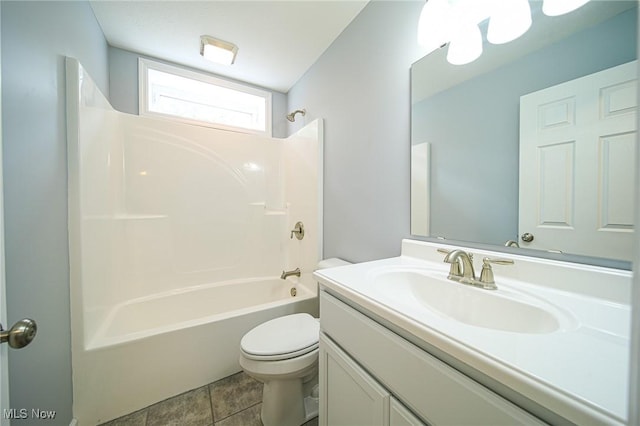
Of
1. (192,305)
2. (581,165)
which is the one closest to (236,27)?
(581,165)

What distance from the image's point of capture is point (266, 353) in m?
1.06

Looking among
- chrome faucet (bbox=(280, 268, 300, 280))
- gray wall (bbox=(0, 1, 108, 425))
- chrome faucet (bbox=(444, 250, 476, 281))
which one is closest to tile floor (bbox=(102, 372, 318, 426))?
gray wall (bbox=(0, 1, 108, 425))

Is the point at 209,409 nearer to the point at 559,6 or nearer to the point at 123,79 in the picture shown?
the point at 559,6

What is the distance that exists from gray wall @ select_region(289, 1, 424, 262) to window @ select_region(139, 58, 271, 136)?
34.0 inches

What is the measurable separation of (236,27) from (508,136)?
1821 millimetres

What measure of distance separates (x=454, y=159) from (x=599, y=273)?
0.58 meters

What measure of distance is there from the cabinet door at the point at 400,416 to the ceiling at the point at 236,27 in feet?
6.49

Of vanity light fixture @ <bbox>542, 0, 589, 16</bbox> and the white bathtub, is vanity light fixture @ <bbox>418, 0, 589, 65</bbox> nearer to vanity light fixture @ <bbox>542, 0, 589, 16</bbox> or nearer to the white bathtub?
vanity light fixture @ <bbox>542, 0, 589, 16</bbox>

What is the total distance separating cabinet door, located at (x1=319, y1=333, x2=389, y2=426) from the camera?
25.5 inches

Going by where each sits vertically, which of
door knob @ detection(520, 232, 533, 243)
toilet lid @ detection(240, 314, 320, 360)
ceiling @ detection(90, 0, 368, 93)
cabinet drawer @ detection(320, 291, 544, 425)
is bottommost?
toilet lid @ detection(240, 314, 320, 360)

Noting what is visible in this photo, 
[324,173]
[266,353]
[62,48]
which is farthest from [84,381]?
[324,173]

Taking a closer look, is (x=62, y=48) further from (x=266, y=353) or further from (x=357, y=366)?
(x=357, y=366)

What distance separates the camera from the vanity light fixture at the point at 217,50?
1692mm

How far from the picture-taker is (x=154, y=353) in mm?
1294
